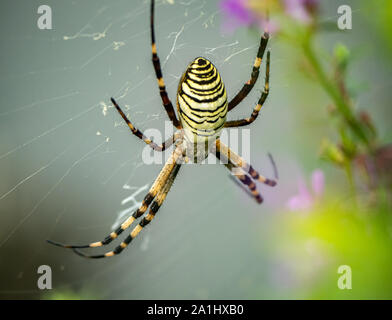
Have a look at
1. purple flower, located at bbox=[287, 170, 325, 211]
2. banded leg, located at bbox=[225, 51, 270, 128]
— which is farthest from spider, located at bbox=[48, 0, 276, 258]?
purple flower, located at bbox=[287, 170, 325, 211]

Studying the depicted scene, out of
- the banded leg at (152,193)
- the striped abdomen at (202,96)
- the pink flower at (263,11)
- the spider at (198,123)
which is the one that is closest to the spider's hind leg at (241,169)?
the spider at (198,123)

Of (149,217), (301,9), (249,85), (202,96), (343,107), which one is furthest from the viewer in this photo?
(149,217)

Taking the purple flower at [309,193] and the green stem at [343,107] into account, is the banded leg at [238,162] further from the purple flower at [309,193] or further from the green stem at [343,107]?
the green stem at [343,107]

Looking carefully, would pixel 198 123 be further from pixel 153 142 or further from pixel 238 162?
pixel 238 162

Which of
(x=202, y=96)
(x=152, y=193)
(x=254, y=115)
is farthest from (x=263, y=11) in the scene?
(x=152, y=193)

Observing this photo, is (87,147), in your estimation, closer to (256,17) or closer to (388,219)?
(256,17)

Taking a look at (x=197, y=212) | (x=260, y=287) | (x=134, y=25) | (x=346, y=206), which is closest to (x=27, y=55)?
(x=134, y=25)

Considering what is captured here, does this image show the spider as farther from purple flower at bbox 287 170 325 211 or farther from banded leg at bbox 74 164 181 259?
purple flower at bbox 287 170 325 211
